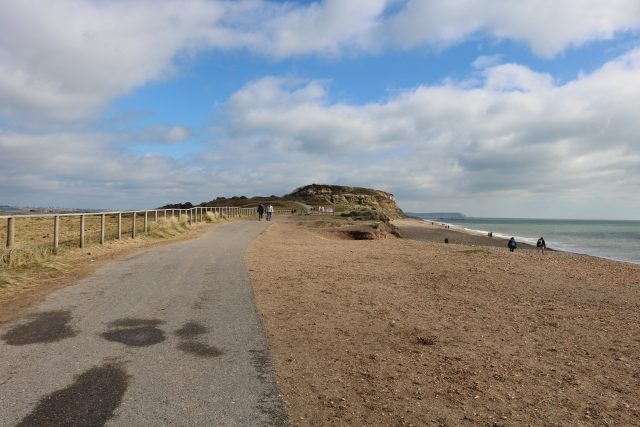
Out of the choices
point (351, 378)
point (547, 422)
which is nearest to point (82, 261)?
point (351, 378)

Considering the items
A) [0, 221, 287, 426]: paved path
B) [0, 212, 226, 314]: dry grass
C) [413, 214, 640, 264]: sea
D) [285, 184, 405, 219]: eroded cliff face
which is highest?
[285, 184, 405, 219]: eroded cliff face

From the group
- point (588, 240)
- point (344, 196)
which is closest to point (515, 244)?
point (588, 240)

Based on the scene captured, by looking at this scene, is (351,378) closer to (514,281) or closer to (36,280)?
(36,280)

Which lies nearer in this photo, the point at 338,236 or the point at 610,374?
the point at 610,374

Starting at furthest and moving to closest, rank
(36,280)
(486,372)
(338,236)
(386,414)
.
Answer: (338,236) → (36,280) → (486,372) → (386,414)

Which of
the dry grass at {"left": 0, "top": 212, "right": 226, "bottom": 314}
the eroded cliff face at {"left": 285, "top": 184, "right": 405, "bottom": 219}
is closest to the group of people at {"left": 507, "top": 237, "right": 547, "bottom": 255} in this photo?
the dry grass at {"left": 0, "top": 212, "right": 226, "bottom": 314}

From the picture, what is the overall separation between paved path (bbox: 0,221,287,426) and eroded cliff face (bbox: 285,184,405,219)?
101636 mm

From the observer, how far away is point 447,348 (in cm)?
645

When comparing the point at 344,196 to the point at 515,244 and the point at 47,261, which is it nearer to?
the point at 515,244

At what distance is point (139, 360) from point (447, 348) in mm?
4066

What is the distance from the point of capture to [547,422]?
4.21 metres

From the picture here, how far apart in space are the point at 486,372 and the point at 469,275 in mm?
8835

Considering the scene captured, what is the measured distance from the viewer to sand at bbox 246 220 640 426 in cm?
442

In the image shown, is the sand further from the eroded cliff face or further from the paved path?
the eroded cliff face
